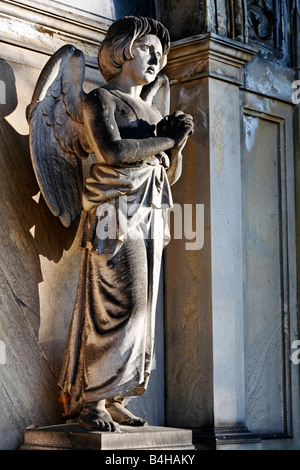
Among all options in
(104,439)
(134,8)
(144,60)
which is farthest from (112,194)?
(134,8)

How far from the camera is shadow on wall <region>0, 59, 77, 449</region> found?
18.9 feet

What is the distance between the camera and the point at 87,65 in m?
6.45

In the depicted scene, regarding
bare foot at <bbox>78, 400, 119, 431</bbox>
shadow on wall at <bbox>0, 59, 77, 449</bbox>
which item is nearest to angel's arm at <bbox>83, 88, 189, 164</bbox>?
shadow on wall at <bbox>0, 59, 77, 449</bbox>

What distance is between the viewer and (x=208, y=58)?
661cm

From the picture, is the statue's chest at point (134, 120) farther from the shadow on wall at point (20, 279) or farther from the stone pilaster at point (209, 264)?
the stone pilaster at point (209, 264)

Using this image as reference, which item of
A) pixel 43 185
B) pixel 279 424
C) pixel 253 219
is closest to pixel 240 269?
pixel 253 219

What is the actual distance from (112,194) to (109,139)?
28 centimetres

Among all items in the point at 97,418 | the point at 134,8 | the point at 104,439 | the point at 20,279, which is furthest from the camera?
the point at 134,8

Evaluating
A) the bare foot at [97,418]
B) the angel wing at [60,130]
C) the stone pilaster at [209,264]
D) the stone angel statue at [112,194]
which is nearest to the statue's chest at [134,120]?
the stone angel statue at [112,194]

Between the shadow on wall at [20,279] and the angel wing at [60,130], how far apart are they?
8.2 inches

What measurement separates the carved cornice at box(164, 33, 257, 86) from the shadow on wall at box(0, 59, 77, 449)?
1210 millimetres

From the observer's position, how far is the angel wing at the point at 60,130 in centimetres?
577

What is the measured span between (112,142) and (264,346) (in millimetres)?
2174

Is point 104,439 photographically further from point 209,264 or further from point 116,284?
point 209,264
